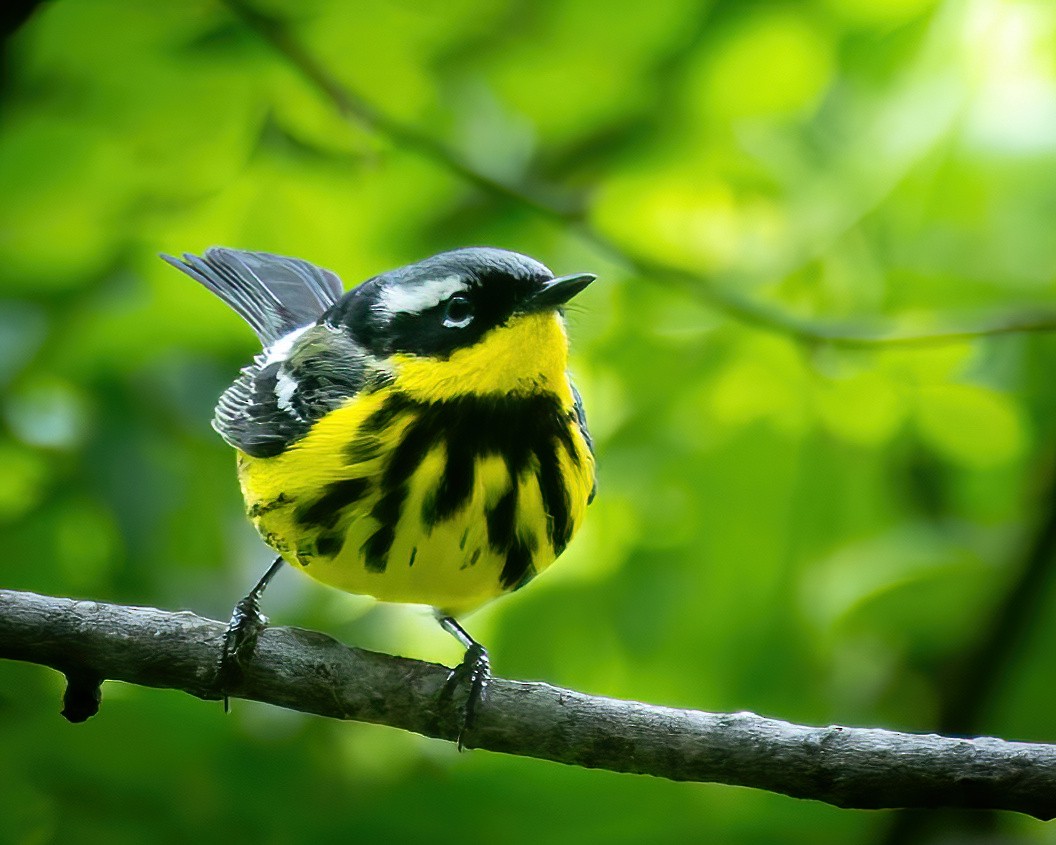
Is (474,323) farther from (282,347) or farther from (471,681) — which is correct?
(282,347)

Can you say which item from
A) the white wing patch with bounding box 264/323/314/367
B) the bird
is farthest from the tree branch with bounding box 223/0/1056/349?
the white wing patch with bounding box 264/323/314/367

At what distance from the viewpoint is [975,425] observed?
343cm

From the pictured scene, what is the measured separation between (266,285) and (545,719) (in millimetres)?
1670

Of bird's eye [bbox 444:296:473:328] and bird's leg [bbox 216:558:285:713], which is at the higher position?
bird's eye [bbox 444:296:473:328]

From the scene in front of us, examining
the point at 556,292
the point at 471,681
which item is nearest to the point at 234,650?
the point at 471,681

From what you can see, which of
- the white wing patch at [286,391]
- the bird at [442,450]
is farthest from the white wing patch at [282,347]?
the bird at [442,450]

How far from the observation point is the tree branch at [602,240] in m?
3.28

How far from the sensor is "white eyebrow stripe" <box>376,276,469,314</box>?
9.41ft

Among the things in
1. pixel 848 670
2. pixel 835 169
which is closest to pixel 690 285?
pixel 835 169

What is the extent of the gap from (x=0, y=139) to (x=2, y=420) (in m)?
0.67

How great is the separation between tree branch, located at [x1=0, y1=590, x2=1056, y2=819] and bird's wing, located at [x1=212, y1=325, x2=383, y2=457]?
1.81ft

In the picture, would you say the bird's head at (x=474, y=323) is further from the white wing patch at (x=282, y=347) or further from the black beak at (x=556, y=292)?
the white wing patch at (x=282, y=347)

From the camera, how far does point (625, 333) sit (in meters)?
3.54

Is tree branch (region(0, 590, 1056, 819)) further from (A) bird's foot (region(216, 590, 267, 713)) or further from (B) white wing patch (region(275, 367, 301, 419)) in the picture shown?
(B) white wing patch (region(275, 367, 301, 419))
